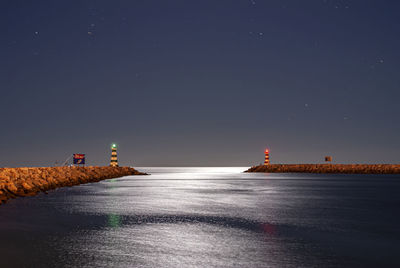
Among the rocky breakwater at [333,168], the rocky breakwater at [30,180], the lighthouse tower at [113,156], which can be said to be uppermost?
the lighthouse tower at [113,156]

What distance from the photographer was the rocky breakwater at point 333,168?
84188 millimetres

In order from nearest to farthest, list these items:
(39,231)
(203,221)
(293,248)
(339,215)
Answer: (293,248) < (39,231) < (203,221) < (339,215)

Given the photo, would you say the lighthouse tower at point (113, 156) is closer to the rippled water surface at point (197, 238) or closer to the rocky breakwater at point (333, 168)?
the rocky breakwater at point (333, 168)

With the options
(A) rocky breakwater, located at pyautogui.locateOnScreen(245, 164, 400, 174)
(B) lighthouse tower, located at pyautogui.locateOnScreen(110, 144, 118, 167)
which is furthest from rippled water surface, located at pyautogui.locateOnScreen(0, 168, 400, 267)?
(A) rocky breakwater, located at pyautogui.locateOnScreen(245, 164, 400, 174)

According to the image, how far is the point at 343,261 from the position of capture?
281 inches

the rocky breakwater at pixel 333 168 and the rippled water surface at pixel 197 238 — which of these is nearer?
the rippled water surface at pixel 197 238

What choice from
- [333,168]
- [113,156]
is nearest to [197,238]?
[113,156]

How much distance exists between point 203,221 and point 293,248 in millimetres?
4436

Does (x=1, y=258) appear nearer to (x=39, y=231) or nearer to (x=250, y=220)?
(x=39, y=231)

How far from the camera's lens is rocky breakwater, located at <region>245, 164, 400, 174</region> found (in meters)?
84.2

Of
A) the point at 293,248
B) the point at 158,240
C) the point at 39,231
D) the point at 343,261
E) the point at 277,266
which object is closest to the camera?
the point at 277,266

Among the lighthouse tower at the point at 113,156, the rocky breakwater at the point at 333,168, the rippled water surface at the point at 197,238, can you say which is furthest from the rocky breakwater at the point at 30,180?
the rocky breakwater at the point at 333,168

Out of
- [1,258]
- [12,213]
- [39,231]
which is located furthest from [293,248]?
[12,213]

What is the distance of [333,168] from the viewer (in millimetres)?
87500
